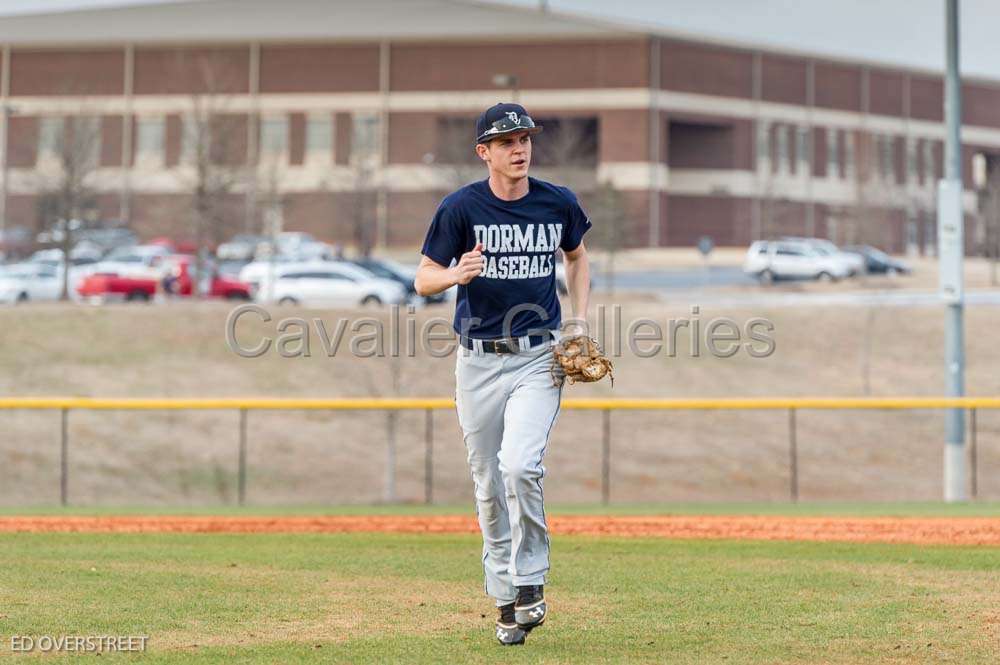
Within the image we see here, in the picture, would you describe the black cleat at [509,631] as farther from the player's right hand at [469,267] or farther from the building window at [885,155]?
the building window at [885,155]

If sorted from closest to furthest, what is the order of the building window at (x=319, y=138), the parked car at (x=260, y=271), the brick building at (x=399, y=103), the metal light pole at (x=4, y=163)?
the parked car at (x=260, y=271), the metal light pole at (x=4, y=163), the brick building at (x=399, y=103), the building window at (x=319, y=138)

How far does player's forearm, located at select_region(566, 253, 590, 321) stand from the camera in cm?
736

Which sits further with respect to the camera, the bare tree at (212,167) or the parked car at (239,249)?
the parked car at (239,249)

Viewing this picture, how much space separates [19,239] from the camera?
62062mm

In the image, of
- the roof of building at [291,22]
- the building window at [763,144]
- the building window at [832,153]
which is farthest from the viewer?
the building window at [832,153]

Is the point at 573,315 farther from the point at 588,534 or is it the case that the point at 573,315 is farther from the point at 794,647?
the point at 588,534

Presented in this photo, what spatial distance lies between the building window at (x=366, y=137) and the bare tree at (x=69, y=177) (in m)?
14.1

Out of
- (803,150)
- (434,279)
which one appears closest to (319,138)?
(803,150)

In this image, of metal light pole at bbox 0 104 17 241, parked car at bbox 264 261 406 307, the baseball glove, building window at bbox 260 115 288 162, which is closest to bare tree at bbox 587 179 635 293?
parked car at bbox 264 261 406 307

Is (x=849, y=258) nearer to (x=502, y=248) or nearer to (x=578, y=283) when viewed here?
(x=578, y=283)

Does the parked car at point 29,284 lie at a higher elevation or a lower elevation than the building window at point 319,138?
lower

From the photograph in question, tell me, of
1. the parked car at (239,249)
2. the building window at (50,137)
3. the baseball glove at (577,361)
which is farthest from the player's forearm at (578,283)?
the building window at (50,137)

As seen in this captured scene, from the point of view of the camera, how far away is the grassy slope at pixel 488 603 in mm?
6719

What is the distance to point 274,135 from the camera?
70.9m
